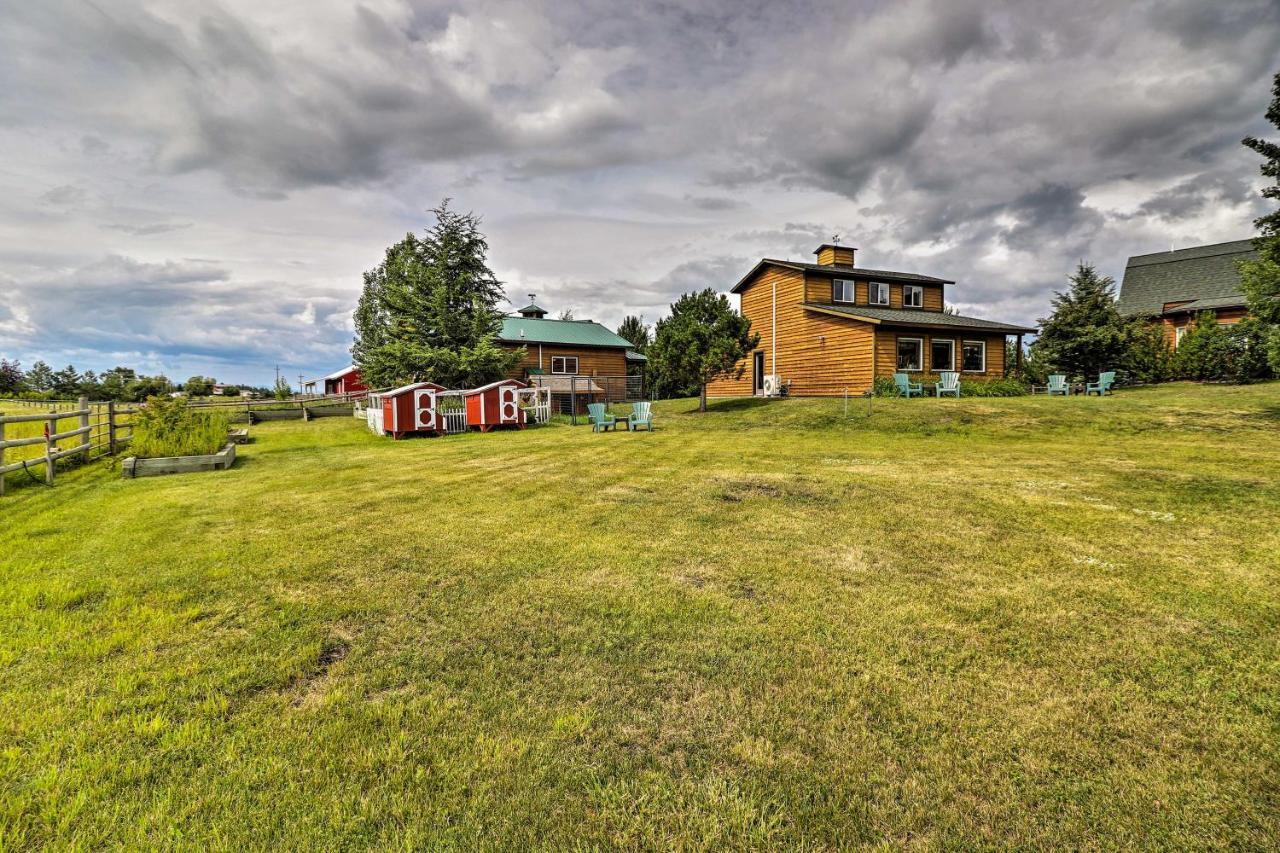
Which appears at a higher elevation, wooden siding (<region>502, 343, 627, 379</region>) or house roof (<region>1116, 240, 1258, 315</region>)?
house roof (<region>1116, 240, 1258, 315</region>)

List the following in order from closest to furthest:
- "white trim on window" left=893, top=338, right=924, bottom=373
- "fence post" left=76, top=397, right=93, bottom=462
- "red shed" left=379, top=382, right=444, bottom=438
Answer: "fence post" left=76, top=397, right=93, bottom=462, "red shed" left=379, top=382, right=444, bottom=438, "white trim on window" left=893, top=338, right=924, bottom=373

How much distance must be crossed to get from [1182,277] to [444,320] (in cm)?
4479

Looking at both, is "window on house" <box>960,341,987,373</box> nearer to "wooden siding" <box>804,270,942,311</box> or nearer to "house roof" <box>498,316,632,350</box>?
"wooden siding" <box>804,270,942,311</box>

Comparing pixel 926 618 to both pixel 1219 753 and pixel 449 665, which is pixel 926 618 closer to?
pixel 1219 753

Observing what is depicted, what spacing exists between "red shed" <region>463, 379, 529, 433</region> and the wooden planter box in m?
8.77

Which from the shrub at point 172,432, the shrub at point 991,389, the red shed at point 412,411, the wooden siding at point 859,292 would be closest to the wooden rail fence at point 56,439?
the shrub at point 172,432

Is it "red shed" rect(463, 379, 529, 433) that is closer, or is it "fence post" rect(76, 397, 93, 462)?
"fence post" rect(76, 397, 93, 462)

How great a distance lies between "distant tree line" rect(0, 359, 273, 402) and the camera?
40688 mm

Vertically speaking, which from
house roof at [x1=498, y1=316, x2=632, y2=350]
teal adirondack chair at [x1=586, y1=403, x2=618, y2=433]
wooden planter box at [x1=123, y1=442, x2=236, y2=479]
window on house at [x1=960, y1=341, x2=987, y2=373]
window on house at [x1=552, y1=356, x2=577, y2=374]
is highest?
house roof at [x1=498, y1=316, x2=632, y2=350]

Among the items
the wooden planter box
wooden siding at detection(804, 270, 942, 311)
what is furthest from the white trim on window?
the wooden planter box

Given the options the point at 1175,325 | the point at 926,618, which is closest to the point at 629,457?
the point at 926,618

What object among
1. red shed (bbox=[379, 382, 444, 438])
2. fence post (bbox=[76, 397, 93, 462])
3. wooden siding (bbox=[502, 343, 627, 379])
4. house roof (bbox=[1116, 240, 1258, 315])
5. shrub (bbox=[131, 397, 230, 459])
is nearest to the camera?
shrub (bbox=[131, 397, 230, 459])

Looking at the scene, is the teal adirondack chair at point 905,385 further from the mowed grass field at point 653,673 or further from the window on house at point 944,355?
the mowed grass field at point 653,673

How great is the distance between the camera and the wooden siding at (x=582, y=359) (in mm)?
33284
